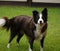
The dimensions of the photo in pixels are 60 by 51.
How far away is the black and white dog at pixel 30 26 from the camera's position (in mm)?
5797

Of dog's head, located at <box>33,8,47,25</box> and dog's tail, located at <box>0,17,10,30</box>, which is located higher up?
dog's head, located at <box>33,8,47,25</box>

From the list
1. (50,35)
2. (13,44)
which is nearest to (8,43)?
(13,44)

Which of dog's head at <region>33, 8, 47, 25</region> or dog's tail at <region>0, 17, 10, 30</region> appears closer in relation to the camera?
dog's head at <region>33, 8, 47, 25</region>

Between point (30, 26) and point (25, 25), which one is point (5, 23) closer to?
point (25, 25)

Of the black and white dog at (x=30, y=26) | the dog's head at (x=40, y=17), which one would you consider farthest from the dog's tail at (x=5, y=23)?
the dog's head at (x=40, y=17)

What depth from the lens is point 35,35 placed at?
241 inches

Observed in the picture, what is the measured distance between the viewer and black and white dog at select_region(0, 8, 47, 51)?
5797mm

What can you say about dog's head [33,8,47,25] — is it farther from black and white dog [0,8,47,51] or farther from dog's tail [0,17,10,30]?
dog's tail [0,17,10,30]

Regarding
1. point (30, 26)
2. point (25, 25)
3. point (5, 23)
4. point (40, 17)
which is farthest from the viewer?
point (5, 23)

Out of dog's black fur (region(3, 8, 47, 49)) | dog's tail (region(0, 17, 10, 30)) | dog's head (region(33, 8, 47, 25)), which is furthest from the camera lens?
dog's tail (region(0, 17, 10, 30))

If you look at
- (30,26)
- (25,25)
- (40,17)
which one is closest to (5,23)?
(25,25)

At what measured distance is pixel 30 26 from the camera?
6168 millimetres

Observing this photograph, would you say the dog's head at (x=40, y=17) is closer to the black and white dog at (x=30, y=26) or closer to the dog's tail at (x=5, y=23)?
the black and white dog at (x=30, y=26)

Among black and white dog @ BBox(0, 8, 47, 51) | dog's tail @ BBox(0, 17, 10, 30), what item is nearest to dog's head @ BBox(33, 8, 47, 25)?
black and white dog @ BBox(0, 8, 47, 51)
